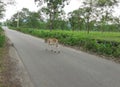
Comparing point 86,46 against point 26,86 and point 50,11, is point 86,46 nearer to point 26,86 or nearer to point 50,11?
point 26,86

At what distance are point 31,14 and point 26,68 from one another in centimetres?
9213

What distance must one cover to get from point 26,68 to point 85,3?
47.5m

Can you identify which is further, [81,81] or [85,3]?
[85,3]

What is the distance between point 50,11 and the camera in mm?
53812

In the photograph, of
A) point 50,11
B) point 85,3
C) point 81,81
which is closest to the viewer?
point 81,81

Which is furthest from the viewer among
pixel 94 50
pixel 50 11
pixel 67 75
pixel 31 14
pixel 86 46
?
pixel 31 14

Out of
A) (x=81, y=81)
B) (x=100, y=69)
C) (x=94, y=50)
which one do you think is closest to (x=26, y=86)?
(x=81, y=81)

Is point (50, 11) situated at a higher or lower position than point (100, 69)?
higher

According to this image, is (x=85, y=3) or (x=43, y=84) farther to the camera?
(x=85, y=3)

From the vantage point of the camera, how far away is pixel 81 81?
1040 cm

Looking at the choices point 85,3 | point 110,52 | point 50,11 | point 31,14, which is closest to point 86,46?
point 110,52

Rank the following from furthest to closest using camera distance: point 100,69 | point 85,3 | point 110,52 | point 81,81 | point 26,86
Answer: point 85,3, point 110,52, point 100,69, point 81,81, point 26,86

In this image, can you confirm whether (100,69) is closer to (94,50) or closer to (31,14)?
(94,50)

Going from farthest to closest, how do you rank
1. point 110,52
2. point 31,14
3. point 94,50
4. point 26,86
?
1. point 31,14
2. point 94,50
3. point 110,52
4. point 26,86
